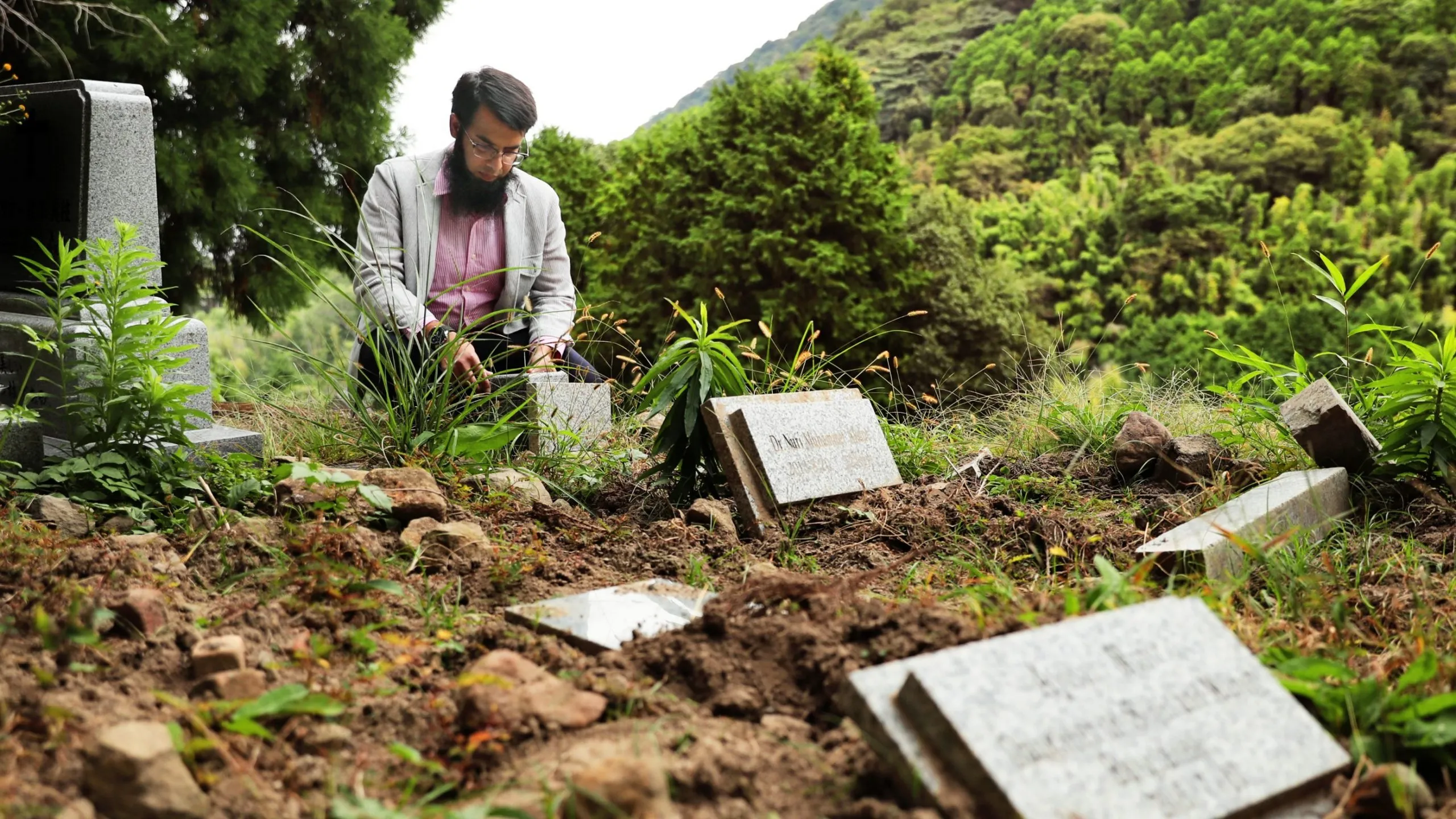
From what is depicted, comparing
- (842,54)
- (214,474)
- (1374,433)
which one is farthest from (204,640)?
(842,54)

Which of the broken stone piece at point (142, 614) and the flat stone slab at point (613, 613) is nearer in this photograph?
the broken stone piece at point (142, 614)

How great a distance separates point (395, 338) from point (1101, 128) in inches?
1468

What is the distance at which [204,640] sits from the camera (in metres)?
1.76

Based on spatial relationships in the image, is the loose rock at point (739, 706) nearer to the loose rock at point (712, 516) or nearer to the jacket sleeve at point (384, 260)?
the loose rock at point (712, 516)

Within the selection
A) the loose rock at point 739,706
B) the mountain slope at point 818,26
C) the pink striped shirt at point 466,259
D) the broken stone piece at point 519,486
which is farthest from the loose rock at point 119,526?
the mountain slope at point 818,26

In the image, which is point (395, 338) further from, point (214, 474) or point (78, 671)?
point (78, 671)

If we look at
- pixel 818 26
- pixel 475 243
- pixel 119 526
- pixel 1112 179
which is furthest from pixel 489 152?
pixel 818 26

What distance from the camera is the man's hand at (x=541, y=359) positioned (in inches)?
158

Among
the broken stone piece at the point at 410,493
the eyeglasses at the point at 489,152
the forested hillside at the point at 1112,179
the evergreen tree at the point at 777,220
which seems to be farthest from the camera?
the forested hillside at the point at 1112,179

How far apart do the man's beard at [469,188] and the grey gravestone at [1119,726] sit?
3.70 meters

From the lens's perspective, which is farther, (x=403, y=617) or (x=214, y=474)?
(x=214, y=474)

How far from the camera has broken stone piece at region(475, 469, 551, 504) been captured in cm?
338

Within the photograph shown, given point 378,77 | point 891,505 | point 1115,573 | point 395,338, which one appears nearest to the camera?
point 1115,573

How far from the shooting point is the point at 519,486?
3.43 metres
